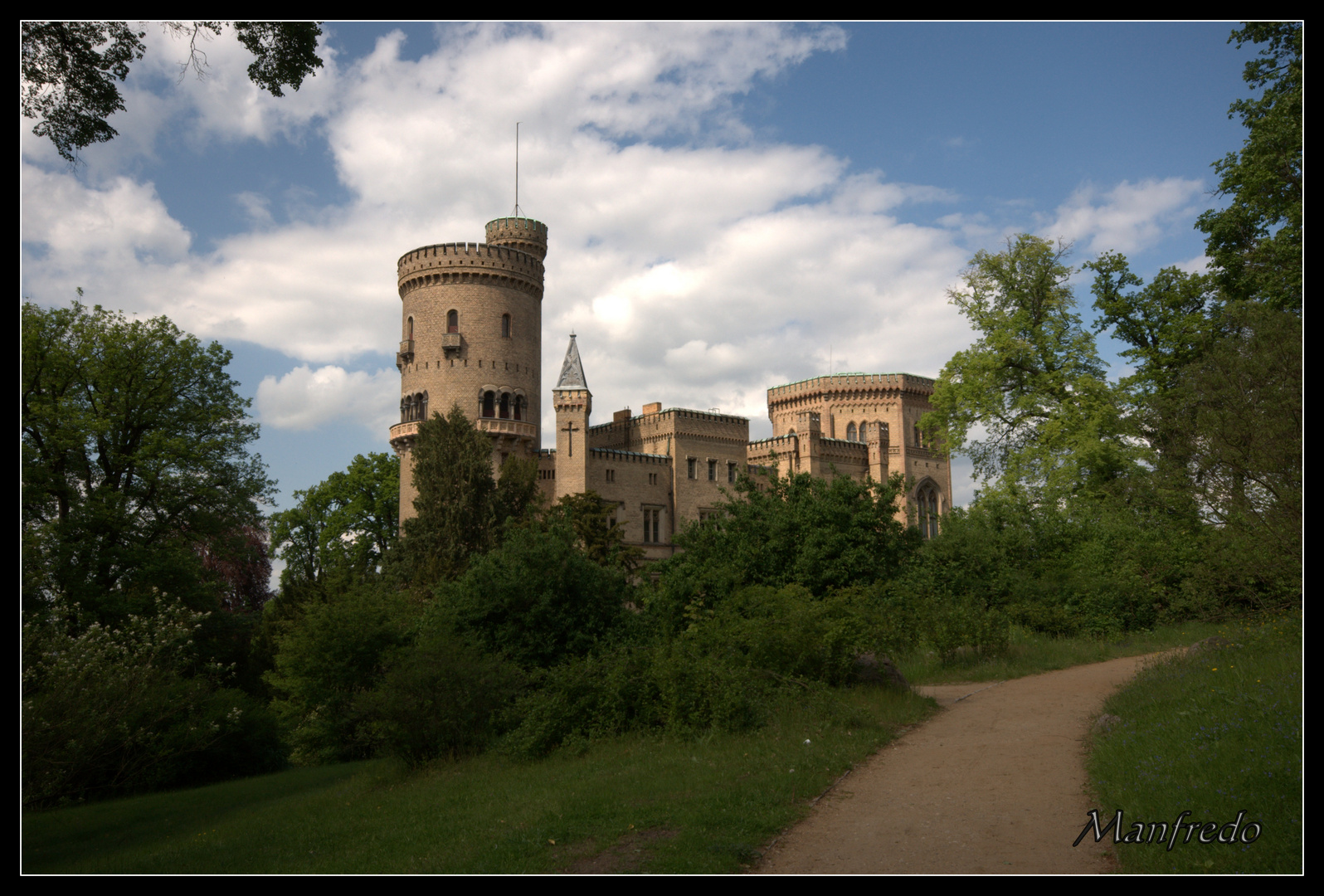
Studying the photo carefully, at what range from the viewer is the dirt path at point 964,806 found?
293 inches

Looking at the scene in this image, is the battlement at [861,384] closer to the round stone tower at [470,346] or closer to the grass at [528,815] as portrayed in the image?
the round stone tower at [470,346]

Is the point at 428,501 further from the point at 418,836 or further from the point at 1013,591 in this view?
the point at 418,836

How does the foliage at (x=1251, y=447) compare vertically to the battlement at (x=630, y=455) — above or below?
below

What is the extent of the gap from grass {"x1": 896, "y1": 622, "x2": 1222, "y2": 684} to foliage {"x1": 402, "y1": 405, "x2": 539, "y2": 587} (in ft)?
56.7

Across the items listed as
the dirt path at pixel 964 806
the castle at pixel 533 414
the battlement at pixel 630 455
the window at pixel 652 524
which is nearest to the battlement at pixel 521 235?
the castle at pixel 533 414

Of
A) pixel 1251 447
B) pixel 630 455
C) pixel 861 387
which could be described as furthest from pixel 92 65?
pixel 861 387

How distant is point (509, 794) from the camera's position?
37.0 ft

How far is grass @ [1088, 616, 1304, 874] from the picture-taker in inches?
258

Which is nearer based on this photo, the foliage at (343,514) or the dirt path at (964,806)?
the dirt path at (964,806)

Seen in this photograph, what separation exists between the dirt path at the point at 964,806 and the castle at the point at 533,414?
2774 cm

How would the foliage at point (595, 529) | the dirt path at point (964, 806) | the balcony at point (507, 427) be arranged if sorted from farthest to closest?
the balcony at point (507, 427) < the foliage at point (595, 529) < the dirt path at point (964, 806)
